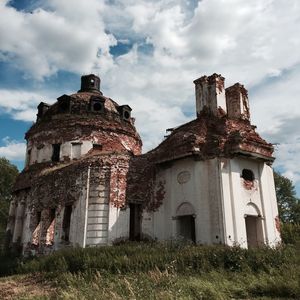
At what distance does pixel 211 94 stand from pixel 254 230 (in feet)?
23.7

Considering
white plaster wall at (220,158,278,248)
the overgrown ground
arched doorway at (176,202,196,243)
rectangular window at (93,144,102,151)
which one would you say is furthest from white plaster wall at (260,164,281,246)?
rectangular window at (93,144,102,151)

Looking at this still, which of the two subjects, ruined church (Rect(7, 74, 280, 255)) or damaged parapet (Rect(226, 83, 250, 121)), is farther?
damaged parapet (Rect(226, 83, 250, 121))

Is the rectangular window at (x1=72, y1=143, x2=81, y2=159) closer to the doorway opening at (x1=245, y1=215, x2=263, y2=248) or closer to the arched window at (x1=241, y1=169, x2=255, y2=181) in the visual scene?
the arched window at (x1=241, y1=169, x2=255, y2=181)

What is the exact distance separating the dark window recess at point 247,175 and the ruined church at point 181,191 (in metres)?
0.06

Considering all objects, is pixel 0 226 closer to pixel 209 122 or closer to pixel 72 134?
pixel 72 134

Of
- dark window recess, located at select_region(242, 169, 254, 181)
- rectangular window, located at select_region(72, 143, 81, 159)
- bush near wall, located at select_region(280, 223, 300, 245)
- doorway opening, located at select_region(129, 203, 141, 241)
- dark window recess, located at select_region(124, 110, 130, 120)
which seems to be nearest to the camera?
dark window recess, located at select_region(242, 169, 254, 181)

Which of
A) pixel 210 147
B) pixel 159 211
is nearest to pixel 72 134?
pixel 159 211

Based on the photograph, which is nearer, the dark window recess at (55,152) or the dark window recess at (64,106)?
the dark window recess at (55,152)

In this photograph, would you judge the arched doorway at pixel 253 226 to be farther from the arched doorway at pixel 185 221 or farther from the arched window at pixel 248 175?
the arched doorway at pixel 185 221

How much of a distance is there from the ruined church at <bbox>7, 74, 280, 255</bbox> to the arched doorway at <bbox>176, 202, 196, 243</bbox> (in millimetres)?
49

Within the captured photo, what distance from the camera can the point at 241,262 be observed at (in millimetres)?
10922

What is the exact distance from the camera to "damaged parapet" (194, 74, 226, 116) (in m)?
18.1

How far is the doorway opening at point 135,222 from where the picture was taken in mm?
17828

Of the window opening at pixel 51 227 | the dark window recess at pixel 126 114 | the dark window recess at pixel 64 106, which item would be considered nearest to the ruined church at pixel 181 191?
the window opening at pixel 51 227
